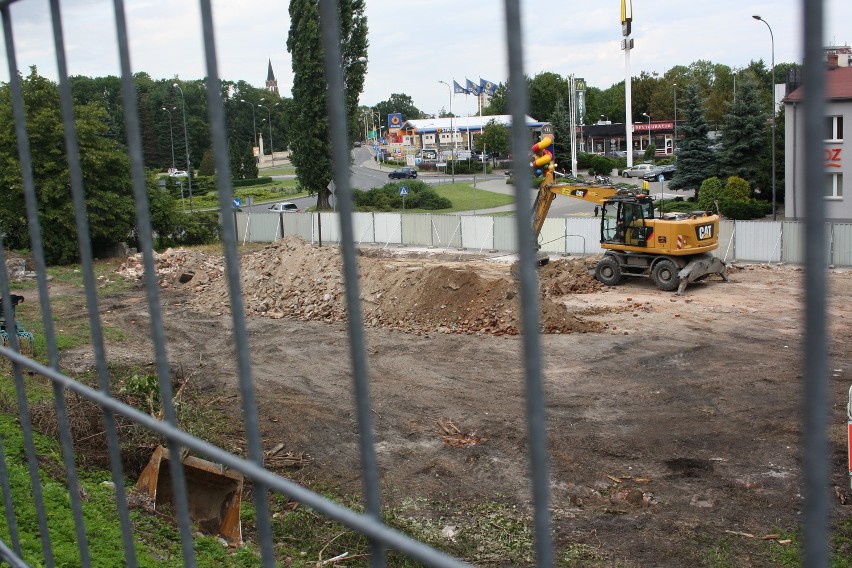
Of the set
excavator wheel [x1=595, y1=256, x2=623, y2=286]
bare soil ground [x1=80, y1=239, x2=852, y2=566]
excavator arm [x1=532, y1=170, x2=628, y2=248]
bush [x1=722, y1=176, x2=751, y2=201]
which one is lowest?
bare soil ground [x1=80, y1=239, x2=852, y2=566]

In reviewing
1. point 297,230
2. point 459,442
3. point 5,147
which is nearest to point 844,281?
point 459,442

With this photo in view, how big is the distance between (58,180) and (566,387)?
1326 centimetres

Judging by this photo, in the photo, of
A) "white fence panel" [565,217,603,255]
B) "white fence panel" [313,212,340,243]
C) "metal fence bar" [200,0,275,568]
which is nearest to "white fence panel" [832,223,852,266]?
"white fence panel" [565,217,603,255]

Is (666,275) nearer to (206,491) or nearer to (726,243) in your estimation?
(726,243)

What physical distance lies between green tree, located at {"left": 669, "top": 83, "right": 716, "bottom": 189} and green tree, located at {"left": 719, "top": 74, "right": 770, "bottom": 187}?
196 centimetres

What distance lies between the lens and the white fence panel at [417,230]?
32.7 m

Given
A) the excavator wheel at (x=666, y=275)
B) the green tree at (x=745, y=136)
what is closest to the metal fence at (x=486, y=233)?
the excavator wheel at (x=666, y=275)

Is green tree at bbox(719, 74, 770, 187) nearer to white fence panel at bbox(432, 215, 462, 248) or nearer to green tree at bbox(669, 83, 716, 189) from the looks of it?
green tree at bbox(669, 83, 716, 189)

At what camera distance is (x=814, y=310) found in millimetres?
969

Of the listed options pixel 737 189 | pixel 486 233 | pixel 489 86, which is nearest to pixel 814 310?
pixel 489 86

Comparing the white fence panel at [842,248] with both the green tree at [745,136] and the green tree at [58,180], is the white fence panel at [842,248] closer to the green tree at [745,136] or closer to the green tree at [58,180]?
the green tree at [745,136]

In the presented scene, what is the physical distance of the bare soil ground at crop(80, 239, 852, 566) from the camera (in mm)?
9258

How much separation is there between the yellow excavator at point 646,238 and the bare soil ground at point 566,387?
0.52 meters

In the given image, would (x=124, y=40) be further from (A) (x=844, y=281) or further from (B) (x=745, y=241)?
(B) (x=745, y=241)
